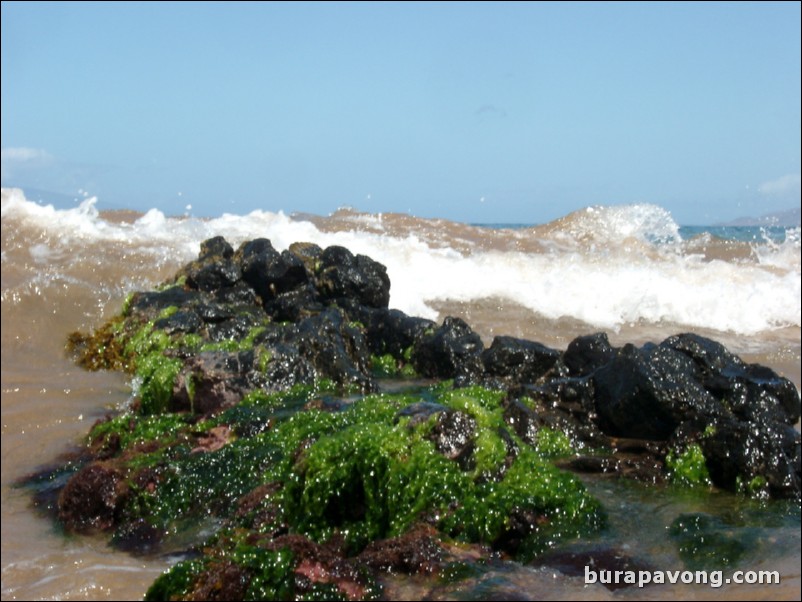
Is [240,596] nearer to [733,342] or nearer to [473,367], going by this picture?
[473,367]

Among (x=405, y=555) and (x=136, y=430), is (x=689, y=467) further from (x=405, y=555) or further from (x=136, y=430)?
(x=136, y=430)

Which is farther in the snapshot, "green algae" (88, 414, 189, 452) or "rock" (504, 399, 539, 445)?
"green algae" (88, 414, 189, 452)

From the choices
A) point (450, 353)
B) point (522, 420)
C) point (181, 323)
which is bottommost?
point (522, 420)

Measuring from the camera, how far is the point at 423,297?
49.8ft

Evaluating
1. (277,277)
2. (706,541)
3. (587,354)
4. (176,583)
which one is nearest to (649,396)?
(587,354)

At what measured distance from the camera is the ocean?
15.1ft

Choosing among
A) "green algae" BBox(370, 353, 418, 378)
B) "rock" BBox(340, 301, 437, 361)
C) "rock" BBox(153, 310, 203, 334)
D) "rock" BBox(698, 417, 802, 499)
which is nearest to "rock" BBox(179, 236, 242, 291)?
"rock" BBox(153, 310, 203, 334)

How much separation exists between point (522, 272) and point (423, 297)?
230 centimetres

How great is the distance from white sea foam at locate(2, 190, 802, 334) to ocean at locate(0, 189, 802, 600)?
0.04 metres

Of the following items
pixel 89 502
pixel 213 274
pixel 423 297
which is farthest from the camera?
pixel 423 297

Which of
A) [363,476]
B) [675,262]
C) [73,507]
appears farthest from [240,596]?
[675,262]

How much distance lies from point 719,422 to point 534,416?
4.40ft

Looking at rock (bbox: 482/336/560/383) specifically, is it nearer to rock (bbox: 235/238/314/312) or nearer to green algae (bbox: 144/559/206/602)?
rock (bbox: 235/238/314/312)

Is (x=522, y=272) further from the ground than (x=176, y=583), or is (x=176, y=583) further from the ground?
(x=522, y=272)
